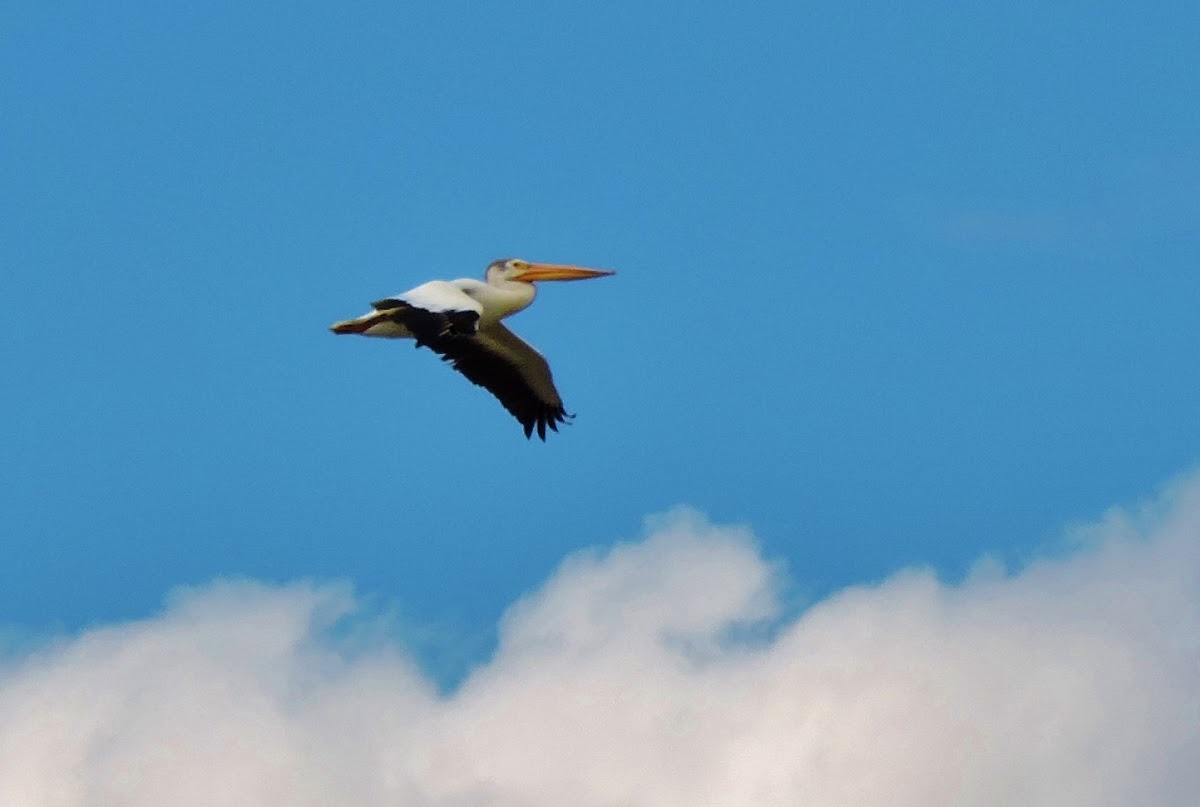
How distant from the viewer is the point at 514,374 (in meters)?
30.2

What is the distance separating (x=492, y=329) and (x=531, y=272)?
91cm

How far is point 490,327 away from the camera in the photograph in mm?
29391

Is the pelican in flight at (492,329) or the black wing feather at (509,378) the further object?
the black wing feather at (509,378)

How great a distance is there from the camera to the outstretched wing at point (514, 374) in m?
29.8

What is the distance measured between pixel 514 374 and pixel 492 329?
36.2 inches

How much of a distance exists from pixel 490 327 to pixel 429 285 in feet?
7.55

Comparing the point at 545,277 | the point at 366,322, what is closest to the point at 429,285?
the point at 366,322

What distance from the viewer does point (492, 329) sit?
2950 centimetres

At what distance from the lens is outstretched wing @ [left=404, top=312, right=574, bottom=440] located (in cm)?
2980

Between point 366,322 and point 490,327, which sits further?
point 490,327

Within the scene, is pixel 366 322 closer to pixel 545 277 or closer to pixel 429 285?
pixel 429 285

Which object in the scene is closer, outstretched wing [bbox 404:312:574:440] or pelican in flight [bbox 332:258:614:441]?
pelican in flight [bbox 332:258:614:441]

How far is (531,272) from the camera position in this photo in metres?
29.8

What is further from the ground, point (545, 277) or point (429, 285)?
point (545, 277)
